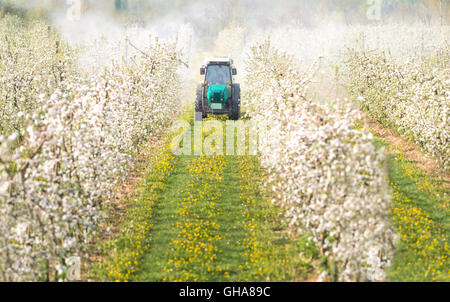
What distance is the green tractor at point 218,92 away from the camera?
2517 cm

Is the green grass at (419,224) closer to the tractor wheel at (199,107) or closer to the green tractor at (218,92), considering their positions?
the green tractor at (218,92)

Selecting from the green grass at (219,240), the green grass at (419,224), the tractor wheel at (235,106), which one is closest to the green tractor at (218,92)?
the tractor wheel at (235,106)

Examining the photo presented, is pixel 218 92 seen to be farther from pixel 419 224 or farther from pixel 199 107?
pixel 419 224

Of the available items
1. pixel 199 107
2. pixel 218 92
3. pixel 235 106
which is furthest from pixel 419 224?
pixel 199 107

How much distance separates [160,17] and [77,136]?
313 ft

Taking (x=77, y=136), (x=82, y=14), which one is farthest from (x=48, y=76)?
(x=82, y=14)

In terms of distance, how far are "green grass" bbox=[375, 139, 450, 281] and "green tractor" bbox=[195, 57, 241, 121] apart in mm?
10246

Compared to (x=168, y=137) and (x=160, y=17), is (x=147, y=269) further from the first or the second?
(x=160, y=17)

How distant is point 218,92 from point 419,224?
48.1 feet

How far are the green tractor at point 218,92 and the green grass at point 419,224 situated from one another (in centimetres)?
1025

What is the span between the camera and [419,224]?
1216cm

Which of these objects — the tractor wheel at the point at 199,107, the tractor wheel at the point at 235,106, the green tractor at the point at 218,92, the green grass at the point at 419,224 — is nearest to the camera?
the green grass at the point at 419,224

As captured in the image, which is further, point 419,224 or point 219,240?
point 419,224

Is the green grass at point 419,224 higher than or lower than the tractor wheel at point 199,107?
lower
